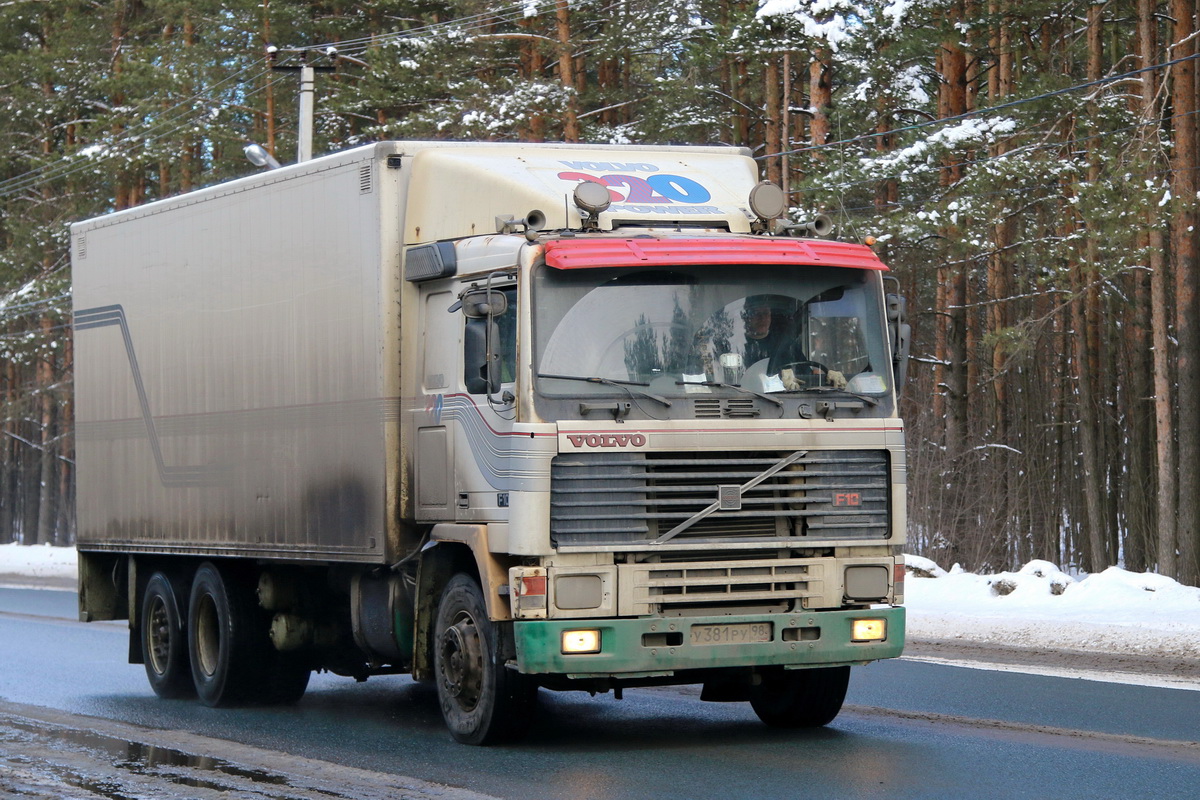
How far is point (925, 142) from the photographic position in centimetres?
2427

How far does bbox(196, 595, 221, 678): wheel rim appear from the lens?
12.8 m

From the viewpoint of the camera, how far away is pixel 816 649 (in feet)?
31.7

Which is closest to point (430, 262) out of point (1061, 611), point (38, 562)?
point (1061, 611)

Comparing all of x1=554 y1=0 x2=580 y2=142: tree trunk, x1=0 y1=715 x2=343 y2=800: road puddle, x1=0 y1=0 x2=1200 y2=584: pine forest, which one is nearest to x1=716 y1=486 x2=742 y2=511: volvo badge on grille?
x1=0 y1=715 x2=343 y2=800: road puddle

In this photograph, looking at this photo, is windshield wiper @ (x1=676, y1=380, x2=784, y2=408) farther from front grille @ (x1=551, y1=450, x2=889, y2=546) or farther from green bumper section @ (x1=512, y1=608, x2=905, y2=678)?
green bumper section @ (x1=512, y1=608, x2=905, y2=678)

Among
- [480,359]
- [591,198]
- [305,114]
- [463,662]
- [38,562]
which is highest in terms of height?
[305,114]

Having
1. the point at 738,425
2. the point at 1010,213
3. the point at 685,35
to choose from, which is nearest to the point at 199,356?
the point at 738,425

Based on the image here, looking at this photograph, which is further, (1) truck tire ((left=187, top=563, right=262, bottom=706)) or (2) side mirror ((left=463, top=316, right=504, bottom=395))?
(1) truck tire ((left=187, top=563, right=262, bottom=706))

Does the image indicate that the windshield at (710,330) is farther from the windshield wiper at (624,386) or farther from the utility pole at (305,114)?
the utility pole at (305,114)

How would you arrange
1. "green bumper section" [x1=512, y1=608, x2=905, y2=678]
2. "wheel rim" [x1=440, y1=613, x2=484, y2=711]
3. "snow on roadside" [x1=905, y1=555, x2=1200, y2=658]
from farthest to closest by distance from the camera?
"snow on roadside" [x1=905, y1=555, x2=1200, y2=658], "wheel rim" [x1=440, y1=613, x2=484, y2=711], "green bumper section" [x1=512, y1=608, x2=905, y2=678]

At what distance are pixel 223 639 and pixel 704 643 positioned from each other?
4.49m

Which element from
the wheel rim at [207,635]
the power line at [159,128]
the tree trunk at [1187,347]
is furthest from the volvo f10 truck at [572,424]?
the power line at [159,128]

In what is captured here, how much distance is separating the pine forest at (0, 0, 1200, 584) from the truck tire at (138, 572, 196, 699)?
6.65 metres

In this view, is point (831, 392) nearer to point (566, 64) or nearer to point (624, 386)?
point (624, 386)
